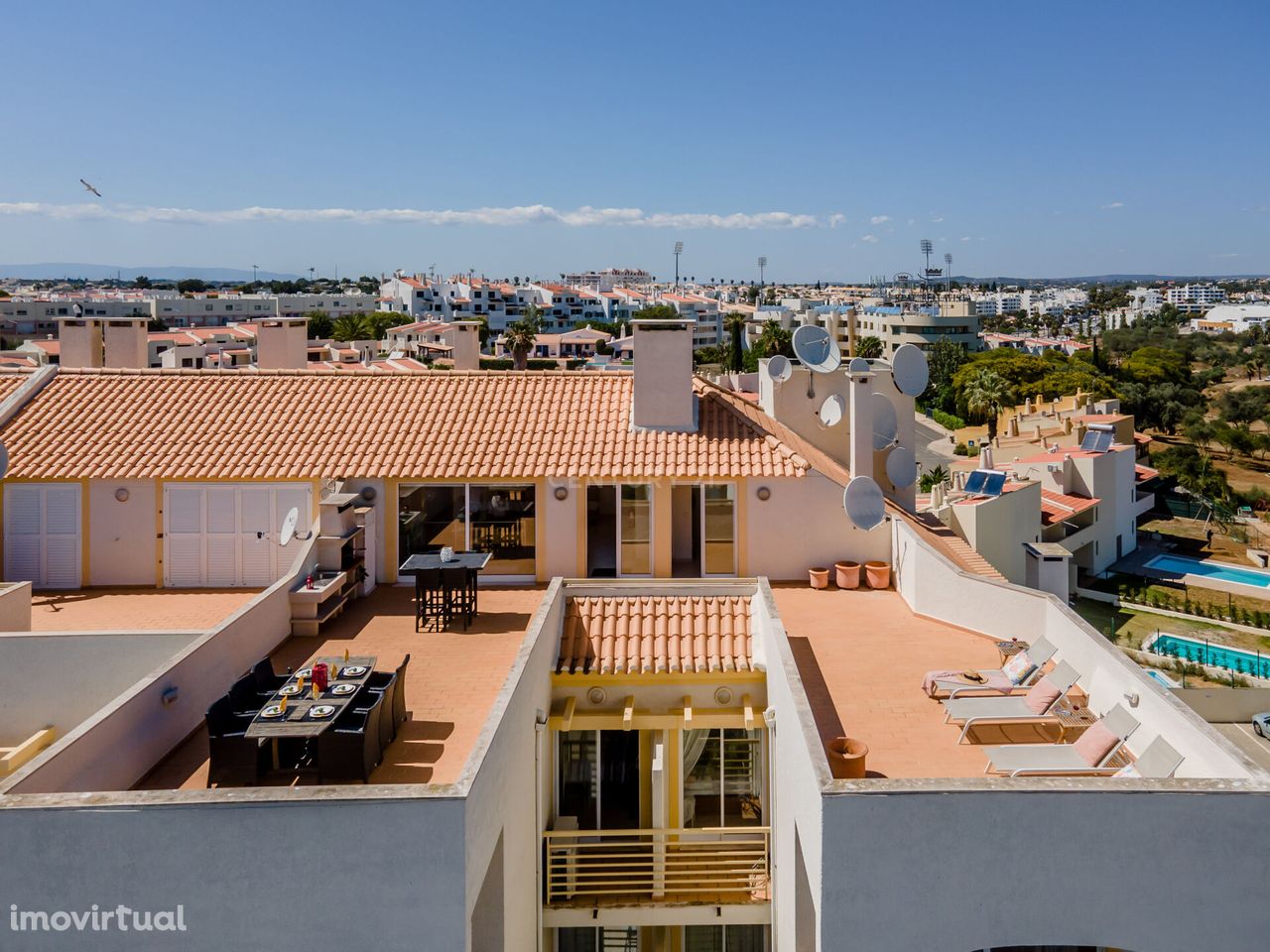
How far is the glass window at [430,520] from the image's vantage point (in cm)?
1845

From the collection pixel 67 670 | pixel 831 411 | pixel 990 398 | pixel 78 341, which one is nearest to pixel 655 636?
pixel 67 670

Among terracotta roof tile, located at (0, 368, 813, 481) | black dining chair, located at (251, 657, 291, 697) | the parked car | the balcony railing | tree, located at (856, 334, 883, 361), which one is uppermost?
tree, located at (856, 334, 883, 361)

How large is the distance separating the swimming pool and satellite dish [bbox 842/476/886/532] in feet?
90.1

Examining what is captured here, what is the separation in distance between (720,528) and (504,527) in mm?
4491

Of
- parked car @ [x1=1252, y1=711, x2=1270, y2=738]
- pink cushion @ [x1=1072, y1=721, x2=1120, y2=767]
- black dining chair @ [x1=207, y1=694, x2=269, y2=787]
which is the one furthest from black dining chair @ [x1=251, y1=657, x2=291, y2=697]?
parked car @ [x1=1252, y1=711, x2=1270, y2=738]

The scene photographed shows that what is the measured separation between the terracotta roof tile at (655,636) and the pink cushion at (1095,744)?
15.5 feet

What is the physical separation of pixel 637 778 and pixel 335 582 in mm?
6297

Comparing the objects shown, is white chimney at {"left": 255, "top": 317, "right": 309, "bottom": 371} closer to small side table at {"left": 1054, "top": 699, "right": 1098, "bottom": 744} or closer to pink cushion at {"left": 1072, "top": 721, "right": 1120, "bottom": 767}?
small side table at {"left": 1054, "top": 699, "right": 1098, "bottom": 744}

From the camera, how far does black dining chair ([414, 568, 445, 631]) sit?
15430 millimetres

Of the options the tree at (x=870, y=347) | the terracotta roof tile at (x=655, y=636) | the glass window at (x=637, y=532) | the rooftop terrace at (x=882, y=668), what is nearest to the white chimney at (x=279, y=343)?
the glass window at (x=637, y=532)

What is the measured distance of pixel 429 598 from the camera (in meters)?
15.9

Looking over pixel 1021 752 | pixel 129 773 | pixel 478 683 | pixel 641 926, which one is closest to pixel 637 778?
pixel 641 926

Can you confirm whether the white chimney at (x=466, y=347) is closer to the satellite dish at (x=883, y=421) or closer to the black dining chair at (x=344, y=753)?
the satellite dish at (x=883, y=421)

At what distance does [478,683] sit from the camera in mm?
12922
